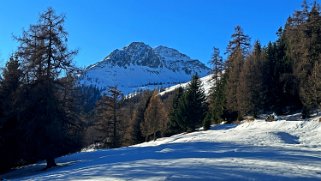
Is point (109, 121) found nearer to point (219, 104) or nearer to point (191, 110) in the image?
point (191, 110)

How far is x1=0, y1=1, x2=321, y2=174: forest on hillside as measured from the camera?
26406 millimetres

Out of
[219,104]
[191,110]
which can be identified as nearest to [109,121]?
[191,110]

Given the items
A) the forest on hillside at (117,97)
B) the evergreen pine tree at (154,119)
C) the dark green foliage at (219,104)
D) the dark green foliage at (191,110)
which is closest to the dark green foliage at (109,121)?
the forest on hillside at (117,97)

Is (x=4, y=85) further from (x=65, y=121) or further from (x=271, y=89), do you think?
(x=271, y=89)

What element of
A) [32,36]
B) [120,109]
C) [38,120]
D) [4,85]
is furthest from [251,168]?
[120,109]

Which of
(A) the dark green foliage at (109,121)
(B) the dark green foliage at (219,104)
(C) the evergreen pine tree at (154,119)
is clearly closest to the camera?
(A) the dark green foliage at (109,121)

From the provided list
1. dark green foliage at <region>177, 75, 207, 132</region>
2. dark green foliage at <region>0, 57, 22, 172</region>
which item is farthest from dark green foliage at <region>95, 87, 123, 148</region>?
dark green foliage at <region>0, 57, 22, 172</region>

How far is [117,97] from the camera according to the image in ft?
181

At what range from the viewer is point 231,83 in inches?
2194

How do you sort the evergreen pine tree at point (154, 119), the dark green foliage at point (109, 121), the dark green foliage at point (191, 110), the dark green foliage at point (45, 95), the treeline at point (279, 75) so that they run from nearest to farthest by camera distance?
the dark green foliage at point (45, 95)
the treeline at point (279, 75)
the dark green foliage at point (109, 121)
the dark green foliage at point (191, 110)
the evergreen pine tree at point (154, 119)

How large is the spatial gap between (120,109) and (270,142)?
30.6 metres

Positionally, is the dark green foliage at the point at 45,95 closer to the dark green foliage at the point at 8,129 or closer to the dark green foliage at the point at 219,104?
the dark green foliage at the point at 8,129

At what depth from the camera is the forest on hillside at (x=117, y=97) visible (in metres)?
26.4

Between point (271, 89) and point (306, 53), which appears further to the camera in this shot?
point (271, 89)
